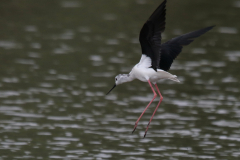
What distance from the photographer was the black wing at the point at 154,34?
8164mm

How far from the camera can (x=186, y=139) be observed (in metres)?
11.0

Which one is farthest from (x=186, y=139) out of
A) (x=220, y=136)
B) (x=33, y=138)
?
(x=33, y=138)

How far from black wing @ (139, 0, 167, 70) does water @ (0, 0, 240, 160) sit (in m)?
2.12

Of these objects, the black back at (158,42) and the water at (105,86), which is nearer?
the black back at (158,42)

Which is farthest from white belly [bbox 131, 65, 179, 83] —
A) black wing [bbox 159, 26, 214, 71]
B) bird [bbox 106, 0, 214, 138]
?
black wing [bbox 159, 26, 214, 71]

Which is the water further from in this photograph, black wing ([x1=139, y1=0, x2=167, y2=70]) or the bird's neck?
black wing ([x1=139, y1=0, x2=167, y2=70])

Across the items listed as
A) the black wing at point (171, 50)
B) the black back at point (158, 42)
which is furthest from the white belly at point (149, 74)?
the black wing at point (171, 50)

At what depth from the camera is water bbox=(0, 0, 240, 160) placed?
10614mm

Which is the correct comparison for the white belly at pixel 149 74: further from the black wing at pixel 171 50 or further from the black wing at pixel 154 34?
the black wing at pixel 171 50

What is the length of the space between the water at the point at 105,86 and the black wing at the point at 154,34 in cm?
212

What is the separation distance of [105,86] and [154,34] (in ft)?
19.7

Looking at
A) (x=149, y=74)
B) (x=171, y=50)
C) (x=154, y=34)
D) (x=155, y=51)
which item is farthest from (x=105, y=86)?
(x=154, y=34)

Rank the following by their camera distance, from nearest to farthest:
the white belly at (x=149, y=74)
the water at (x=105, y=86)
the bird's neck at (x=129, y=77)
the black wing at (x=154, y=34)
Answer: the black wing at (x=154, y=34) < the white belly at (x=149, y=74) < the bird's neck at (x=129, y=77) < the water at (x=105, y=86)

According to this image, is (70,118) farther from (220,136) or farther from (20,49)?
(20,49)
